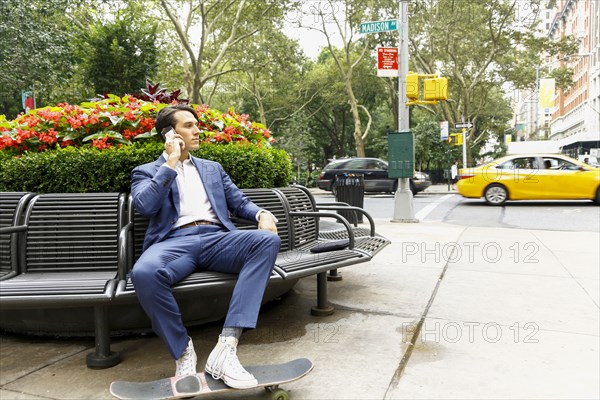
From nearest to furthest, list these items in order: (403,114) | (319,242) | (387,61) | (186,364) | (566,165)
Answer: (186,364), (319,242), (387,61), (403,114), (566,165)

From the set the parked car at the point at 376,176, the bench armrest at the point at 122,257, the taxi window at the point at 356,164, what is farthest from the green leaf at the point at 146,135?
the taxi window at the point at 356,164

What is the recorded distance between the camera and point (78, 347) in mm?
3422

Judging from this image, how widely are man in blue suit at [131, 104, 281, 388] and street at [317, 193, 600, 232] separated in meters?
8.25

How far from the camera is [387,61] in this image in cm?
1098

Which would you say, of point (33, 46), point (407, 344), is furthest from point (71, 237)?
point (33, 46)

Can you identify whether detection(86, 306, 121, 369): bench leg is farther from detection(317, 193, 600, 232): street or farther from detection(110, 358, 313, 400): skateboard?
detection(317, 193, 600, 232): street

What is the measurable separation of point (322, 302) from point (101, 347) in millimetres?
1729

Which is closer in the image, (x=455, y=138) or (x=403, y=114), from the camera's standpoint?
(x=403, y=114)

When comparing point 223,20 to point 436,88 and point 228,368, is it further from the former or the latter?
point 228,368

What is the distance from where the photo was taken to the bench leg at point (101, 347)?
304 centimetres

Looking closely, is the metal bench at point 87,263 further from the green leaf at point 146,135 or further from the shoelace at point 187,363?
the green leaf at point 146,135

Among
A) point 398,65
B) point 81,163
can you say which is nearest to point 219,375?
point 81,163

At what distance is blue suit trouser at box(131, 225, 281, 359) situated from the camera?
8.41ft

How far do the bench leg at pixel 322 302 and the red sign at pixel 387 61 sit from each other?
781 centimetres
